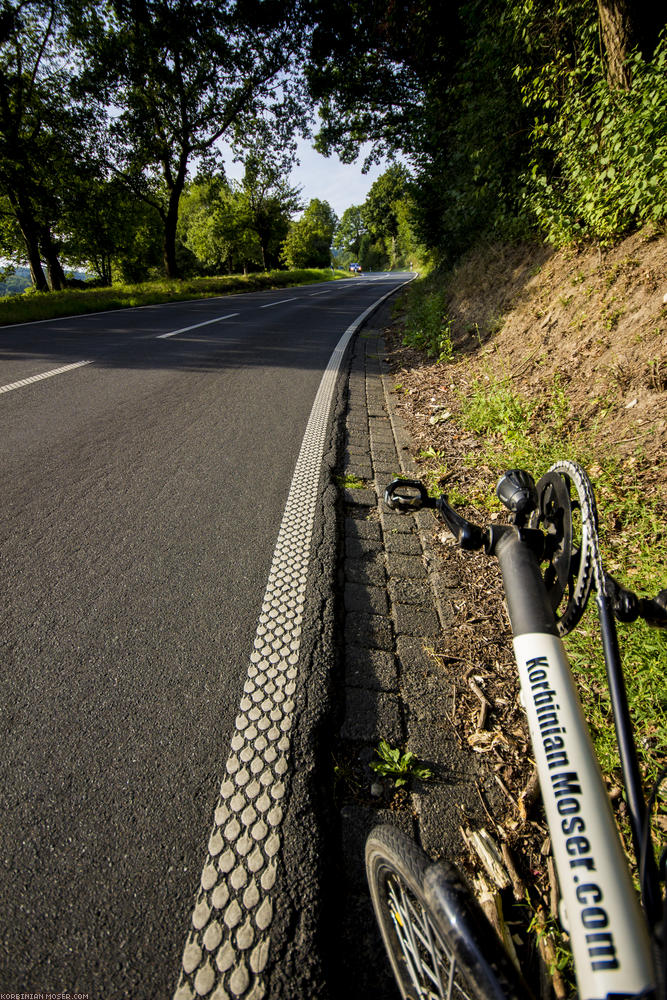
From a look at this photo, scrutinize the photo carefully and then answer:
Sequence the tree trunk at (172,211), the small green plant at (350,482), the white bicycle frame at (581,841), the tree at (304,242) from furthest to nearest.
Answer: the tree at (304,242), the tree trunk at (172,211), the small green plant at (350,482), the white bicycle frame at (581,841)

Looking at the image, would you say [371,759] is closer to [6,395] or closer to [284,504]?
[284,504]

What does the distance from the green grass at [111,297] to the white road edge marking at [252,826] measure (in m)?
11.1

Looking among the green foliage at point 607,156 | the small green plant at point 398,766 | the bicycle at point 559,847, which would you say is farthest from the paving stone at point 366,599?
the green foliage at point 607,156

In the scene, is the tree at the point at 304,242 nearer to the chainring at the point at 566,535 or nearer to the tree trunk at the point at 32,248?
the tree trunk at the point at 32,248

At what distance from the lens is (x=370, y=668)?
194 cm

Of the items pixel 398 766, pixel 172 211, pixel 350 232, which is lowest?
pixel 398 766

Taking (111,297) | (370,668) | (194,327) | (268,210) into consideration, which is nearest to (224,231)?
(268,210)

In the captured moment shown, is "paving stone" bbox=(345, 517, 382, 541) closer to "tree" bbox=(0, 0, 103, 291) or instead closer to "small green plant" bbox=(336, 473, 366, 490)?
"small green plant" bbox=(336, 473, 366, 490)

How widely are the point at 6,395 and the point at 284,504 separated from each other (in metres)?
3.74

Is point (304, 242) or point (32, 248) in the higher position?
point (304, 242)

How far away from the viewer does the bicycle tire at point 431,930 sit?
73 centimetres

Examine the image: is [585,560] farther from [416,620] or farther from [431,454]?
[431,454]

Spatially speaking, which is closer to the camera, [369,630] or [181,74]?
[369,630]

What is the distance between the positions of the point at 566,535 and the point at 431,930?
1.01 metres
